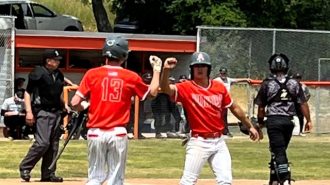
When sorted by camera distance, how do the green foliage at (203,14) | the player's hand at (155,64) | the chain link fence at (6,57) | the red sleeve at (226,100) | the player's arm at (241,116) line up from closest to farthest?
1. the player's hand at (155,64)
2. the red sleeve at (226,100)
3. the player's arm at (241,116)
4. the chain link fence at (6,57)
5. the green foliage at (203,14)

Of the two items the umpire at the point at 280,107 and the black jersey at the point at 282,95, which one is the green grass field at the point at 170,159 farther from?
the black jersey at the point at 282,95

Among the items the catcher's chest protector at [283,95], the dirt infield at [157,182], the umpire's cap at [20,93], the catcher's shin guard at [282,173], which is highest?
the catcher's chest protector at [283,95]

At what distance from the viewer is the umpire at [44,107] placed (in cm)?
1260

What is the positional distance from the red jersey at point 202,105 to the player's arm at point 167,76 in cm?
18

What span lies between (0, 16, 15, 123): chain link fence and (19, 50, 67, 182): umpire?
41.5 ft

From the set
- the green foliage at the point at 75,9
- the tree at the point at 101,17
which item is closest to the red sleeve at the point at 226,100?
the tree at the point at 101,17

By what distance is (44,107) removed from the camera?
1265cm

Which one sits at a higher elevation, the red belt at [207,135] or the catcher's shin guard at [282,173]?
the red belt at [207,135]

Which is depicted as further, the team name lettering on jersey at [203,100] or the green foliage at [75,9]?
the green foliage at [75,9]

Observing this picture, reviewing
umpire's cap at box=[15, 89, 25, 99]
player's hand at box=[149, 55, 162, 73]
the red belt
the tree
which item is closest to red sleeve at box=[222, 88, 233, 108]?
the red belt

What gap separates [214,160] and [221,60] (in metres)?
16.7

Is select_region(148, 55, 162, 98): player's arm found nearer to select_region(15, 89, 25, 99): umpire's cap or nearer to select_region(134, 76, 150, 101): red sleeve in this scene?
select_region(134, 76, 150, 101): red sleeve

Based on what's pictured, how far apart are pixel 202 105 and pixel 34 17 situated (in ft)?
78.4

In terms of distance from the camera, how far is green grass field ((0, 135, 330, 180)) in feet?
50.4
